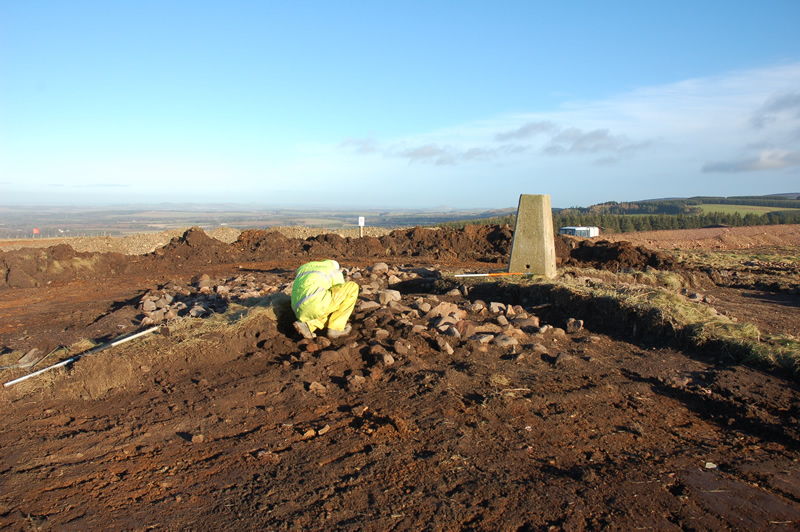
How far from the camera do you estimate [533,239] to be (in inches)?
394

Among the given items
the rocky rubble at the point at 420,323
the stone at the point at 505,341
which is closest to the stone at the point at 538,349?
the rocky rubble at the point at 420,323

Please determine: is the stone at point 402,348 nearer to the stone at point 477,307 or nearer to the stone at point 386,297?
the stone at point 386,297

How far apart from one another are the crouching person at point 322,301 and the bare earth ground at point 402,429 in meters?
0.22

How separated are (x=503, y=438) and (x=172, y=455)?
8.37 ft

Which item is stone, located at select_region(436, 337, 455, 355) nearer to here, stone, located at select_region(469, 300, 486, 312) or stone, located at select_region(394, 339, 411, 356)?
stone, located at select_region(394, 339, 411, 356)

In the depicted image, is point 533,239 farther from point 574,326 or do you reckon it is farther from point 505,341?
point 505,341

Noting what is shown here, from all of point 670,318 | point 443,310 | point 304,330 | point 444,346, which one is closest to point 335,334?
point 304,330

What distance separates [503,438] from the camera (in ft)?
13.1

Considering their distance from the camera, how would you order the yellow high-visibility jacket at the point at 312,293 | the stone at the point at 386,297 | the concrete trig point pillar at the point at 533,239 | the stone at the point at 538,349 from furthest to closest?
the concrete trig point pillar at the point at 533,239
the stone at the point at 386,297
the yellow high-visibility jacket at the point at 312,293
the stone at the point at 538,349

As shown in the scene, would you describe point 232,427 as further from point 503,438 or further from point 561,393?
point 561,393

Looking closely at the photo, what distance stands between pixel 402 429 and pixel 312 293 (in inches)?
108

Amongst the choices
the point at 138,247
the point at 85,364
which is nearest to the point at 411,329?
the point at 85,364

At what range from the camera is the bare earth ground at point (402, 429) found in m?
3.13

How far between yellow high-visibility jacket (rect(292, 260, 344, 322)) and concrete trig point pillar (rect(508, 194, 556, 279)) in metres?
4.60
